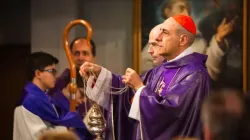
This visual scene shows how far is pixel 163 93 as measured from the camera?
3.94 m

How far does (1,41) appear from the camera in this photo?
24.5 feet

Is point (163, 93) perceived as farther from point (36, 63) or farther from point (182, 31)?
point (36, 63)

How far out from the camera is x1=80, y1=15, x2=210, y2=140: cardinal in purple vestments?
3.76 m

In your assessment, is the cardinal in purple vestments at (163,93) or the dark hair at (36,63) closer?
the cardinal in purple vestments at (163,93)

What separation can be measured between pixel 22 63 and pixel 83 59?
240 cm

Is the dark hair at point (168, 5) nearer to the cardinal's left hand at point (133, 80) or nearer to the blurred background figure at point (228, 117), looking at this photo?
the cardinal's left hand at point (133, 80)

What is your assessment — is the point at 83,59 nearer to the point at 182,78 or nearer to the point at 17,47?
the point at 182,78

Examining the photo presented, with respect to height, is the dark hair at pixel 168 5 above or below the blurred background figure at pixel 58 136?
above

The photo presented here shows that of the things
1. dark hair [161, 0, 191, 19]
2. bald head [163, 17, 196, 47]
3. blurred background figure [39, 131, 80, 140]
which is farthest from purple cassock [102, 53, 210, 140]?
dark hair [161, 0, 191, 19]

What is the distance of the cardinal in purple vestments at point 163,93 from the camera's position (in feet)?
12.3

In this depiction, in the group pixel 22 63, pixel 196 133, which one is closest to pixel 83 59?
pixel 196 133

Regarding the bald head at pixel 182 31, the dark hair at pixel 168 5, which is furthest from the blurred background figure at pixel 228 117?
the dark hair at pixel 168 5

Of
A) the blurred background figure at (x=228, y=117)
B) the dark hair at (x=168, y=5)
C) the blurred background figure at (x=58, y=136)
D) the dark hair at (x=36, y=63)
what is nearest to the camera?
the blurred background figure at (x=228, y=117)

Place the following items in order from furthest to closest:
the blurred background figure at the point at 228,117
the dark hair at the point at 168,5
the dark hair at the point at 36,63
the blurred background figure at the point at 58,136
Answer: the dark hair at the point at 168,5 < the dark hair at the point at 36,63 < the blurred background figure at the point at 58,136 < the blurred background figure at the point at 228,117
